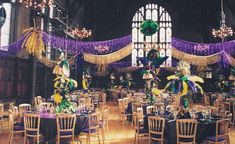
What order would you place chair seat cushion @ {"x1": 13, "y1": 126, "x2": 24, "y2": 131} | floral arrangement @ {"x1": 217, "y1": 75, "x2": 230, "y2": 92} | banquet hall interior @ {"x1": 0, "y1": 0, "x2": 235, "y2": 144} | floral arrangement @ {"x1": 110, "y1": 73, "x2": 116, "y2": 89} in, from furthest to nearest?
floral arrangement @ {"x1": 110, "y1": 73, "x2": 116, "y2": 89}, floral arrangement @ {"x1": 217, "y1": 75, "x2": 230, "y2": 92}, chair seat cushion @ {"x1": 13, "y1": 126, "x2": 24, "y2": 131}, banquet hall interior @ {"x1": 0, "y1": 0, "x2": 235, "y2": 144}

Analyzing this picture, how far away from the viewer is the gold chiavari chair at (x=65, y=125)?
5.73m

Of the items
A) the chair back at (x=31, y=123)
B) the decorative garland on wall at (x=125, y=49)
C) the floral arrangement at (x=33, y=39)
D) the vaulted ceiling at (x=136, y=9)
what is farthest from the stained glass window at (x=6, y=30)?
the vaulted ceiling at (x=136, y=9)

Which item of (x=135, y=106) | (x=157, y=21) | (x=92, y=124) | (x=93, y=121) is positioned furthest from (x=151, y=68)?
(x=157, y=21)

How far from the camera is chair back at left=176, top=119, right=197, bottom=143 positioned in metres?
5.39

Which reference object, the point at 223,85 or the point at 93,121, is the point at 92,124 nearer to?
the point at 93,121

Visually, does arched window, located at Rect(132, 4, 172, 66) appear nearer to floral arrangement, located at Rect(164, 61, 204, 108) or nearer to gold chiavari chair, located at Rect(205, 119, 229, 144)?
gold chiavari chair, located at Rect(205, 119, 229, 144)

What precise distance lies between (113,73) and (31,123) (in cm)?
1575

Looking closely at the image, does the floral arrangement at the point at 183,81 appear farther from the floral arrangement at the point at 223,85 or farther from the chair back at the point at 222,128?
the floral arrangement at the point at 223,85

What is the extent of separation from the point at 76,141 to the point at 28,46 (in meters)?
3.20

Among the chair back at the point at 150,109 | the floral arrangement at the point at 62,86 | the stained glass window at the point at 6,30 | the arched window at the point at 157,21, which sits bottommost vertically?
the chair back at the point at 150,109

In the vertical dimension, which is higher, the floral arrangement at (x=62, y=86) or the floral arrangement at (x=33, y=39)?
the floral arrangement at (x=33, y=39)

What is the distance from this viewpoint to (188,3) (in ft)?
73.3

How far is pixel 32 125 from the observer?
582 cm

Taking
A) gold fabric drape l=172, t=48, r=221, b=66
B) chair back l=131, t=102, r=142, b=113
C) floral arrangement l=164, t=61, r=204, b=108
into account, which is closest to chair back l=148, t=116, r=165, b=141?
floral arrangement l=164, t=61, r=204, b=108
